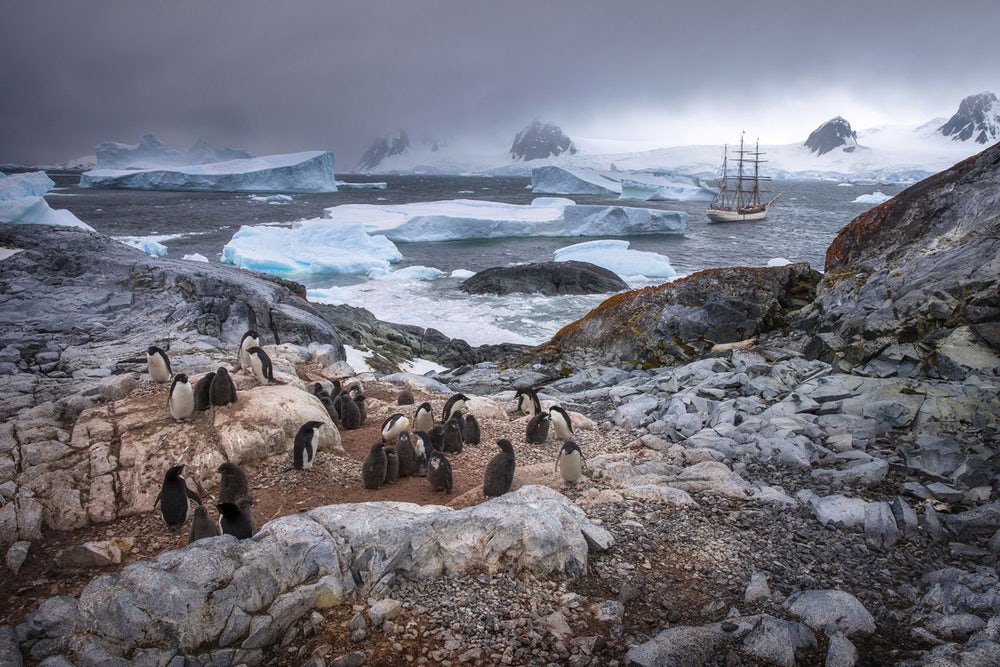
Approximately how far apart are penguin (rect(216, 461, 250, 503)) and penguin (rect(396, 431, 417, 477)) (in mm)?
1603

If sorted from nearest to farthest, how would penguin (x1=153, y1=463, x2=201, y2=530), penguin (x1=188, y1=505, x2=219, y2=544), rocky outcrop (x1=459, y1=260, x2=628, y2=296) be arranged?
penguin (x1=188, y1=505, x2=219, y2=544) → penguin (x1=153, y1=463, x2=201, y2=530) → rocky outcrop (x1=459, y1=260, x2=628, y2=296)

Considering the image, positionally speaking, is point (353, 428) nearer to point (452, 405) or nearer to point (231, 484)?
point (452, 405)

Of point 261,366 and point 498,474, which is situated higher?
point 261,366

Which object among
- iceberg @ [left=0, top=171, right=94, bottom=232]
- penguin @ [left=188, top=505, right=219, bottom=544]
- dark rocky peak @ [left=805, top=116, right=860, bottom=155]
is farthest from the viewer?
dark rocky peak @ [left=805, top=116, right=860, bottom=155]

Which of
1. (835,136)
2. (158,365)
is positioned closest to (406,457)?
(158,365)

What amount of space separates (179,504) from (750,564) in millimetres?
4762

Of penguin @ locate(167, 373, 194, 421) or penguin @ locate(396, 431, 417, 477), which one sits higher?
penguin @ locate(167, 373, 194, 421)

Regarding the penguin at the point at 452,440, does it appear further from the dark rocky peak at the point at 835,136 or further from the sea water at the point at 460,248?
the dark rocky peak at the point at 835,136

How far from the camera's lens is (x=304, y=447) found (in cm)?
621

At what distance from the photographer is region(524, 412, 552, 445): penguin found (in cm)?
757

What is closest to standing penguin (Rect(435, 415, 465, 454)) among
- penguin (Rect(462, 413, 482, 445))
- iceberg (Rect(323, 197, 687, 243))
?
penguin (Rect(462, 413, 482, 445))

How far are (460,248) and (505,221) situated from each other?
Answer: 4770 mm

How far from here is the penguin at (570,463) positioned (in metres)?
6.14

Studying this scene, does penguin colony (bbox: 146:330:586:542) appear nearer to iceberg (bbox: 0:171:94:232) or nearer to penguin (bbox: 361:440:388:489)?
penguin (bbox: 361:440:388:489)
